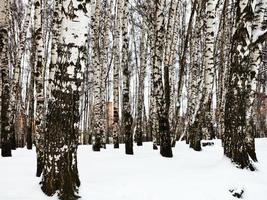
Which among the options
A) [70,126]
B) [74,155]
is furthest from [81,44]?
[74,155]

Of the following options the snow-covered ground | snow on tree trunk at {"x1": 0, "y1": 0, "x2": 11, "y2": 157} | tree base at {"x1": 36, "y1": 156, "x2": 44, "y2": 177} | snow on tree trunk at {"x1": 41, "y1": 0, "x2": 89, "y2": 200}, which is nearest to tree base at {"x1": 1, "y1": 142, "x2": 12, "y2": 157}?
snow on tree trunk at {"x1": 0, "y1": 0, "x2": 11, "y2": 157}

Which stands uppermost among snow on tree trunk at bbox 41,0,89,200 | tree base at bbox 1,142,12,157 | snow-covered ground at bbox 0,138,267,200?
snow on tree trunk at bbox 41,0,89,200

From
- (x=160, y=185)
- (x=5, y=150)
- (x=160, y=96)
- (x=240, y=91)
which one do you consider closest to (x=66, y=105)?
(x=160, y=185)

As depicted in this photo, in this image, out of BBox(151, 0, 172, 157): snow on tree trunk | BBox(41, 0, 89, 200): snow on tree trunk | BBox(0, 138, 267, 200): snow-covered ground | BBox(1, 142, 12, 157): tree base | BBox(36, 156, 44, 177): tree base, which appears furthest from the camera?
BBox(1, 142, 12, 157): tree base

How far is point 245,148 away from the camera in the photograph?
7.71m

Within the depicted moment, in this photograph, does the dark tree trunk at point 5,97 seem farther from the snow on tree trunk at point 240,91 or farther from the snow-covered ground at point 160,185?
the snow on tree trunk at point 240,91

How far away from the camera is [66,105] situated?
5.34 m

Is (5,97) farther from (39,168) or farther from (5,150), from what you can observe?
(39,168)

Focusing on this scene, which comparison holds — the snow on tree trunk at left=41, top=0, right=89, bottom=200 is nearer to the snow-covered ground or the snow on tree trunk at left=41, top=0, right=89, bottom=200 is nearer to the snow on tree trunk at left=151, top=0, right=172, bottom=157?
the snow-covered ground

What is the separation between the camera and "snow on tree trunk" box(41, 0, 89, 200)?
17.2 feet

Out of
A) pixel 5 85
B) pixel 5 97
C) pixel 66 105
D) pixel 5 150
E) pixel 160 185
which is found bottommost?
pixel 5 150

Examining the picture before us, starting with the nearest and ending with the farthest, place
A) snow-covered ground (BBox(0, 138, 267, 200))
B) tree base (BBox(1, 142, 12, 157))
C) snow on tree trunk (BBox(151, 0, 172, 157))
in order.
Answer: snow-covered ground (BBox(0, 138, 267, 200)) < snow on tree trunk (BBox(151, 0, 172, 157)) < tree base (BBox(1, 142, 12, 157))

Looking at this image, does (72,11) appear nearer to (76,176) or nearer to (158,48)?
(76,176)

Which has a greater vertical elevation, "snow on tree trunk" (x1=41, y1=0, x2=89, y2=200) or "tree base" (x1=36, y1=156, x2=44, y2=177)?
"snow on tree trunk" (x1=41, y1=0, x2=89, y2=200)
